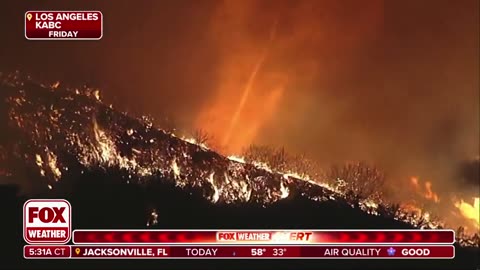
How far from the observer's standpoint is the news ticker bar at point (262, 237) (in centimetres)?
174

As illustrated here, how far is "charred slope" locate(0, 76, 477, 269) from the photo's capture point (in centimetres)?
175

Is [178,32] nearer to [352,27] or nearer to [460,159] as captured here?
[352,27]

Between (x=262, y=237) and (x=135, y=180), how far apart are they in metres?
0.28

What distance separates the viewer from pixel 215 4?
5.80ft

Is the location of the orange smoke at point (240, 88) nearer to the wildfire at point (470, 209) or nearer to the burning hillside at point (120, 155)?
the burning hillside at point (120, 155)

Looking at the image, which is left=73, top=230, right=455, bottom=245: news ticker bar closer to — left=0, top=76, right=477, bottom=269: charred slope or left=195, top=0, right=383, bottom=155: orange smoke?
left=0, top=76, right=477, bottom=269: charred slope

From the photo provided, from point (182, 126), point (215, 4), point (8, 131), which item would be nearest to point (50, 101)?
point (8, 131)

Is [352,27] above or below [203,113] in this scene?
above

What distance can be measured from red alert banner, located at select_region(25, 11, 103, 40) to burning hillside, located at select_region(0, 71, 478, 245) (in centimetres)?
10

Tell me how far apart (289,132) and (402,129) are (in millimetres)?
231

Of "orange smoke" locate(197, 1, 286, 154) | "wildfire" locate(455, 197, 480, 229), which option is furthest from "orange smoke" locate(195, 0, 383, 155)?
"wildfire" locate(455, 197, 480, 229)

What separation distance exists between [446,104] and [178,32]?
1.87 ft

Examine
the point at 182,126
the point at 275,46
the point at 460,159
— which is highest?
the point at 275,46

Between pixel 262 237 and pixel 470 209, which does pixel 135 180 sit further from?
pixel 470 209
